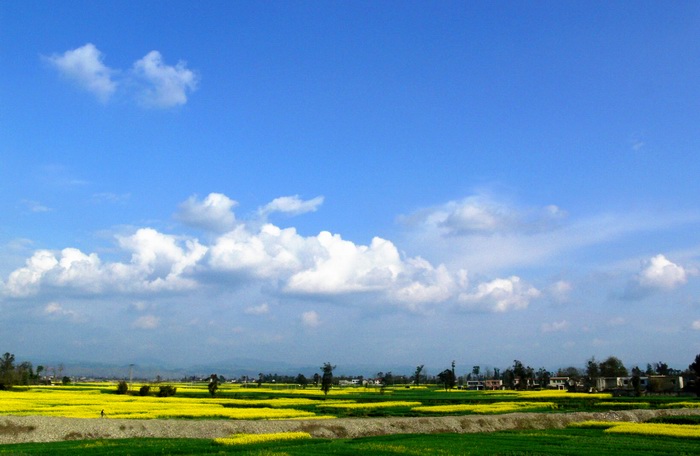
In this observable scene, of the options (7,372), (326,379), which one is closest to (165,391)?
(326,379)

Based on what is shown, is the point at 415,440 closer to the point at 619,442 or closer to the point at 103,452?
the point at 619,442

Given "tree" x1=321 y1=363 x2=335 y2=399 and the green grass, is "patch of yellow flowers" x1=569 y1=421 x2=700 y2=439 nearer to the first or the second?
the green grass

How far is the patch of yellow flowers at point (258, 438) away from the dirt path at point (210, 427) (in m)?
2.46

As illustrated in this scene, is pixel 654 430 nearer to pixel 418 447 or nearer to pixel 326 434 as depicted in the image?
pixel 418 447

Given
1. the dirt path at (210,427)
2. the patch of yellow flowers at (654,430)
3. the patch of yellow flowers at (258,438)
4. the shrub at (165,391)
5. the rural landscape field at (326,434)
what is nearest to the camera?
the rural landscape field at (326,434)

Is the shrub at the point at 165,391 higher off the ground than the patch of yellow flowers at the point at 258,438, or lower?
lower

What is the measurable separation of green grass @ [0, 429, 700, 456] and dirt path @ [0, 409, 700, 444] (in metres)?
3.81

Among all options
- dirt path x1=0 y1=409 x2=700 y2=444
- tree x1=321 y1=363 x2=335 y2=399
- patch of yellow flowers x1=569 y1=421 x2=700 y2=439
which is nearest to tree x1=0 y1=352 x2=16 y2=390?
tree x1=321 y1=363 x2=335 y2=399

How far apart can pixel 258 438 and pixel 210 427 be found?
8337 millimetres

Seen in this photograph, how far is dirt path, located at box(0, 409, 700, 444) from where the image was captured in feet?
153

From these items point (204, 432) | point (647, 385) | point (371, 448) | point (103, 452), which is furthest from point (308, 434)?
point (647, 385)

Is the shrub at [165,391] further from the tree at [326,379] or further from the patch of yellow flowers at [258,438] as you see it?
the patch of yellow flowers at [258,438]

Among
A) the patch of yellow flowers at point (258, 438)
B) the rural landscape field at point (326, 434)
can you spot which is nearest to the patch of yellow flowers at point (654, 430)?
the rural landscape field at point (326, 434)

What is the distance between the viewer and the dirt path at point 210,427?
46.7 meters
